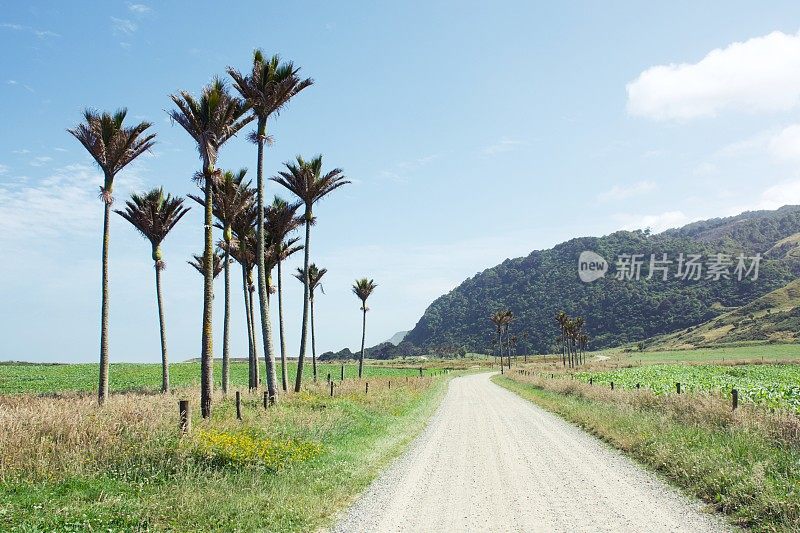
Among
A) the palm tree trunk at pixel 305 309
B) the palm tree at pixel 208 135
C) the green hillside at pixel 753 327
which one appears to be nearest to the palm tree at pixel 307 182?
the palm tree trunk at pixel 305 309

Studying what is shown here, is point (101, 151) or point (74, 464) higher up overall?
point (101, 151)

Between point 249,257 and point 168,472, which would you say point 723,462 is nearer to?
point 168,472

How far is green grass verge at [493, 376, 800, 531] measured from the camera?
7.72 meters

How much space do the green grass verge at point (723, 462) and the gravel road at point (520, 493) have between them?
44cm

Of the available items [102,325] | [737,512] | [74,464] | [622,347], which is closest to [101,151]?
[102,325]

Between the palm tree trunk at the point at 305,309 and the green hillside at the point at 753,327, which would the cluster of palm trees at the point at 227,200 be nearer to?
the palm tree trunk at the point at 305,309

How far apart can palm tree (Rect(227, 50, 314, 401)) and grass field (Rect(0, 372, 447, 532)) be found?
10.3m

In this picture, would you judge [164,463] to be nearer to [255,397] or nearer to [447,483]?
[447,483]

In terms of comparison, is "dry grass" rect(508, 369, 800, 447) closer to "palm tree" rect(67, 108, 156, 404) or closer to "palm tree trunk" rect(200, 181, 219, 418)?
"palm tree trunk" rect(200, 181, 219, 418)

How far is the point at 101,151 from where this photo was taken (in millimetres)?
23328

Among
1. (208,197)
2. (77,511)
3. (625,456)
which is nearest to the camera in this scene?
(77,511)

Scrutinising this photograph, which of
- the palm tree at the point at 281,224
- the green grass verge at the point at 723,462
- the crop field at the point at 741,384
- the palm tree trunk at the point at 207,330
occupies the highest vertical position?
the palm tree at the point at 281,224

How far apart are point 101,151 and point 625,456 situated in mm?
23187

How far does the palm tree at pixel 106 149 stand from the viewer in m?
23.2
